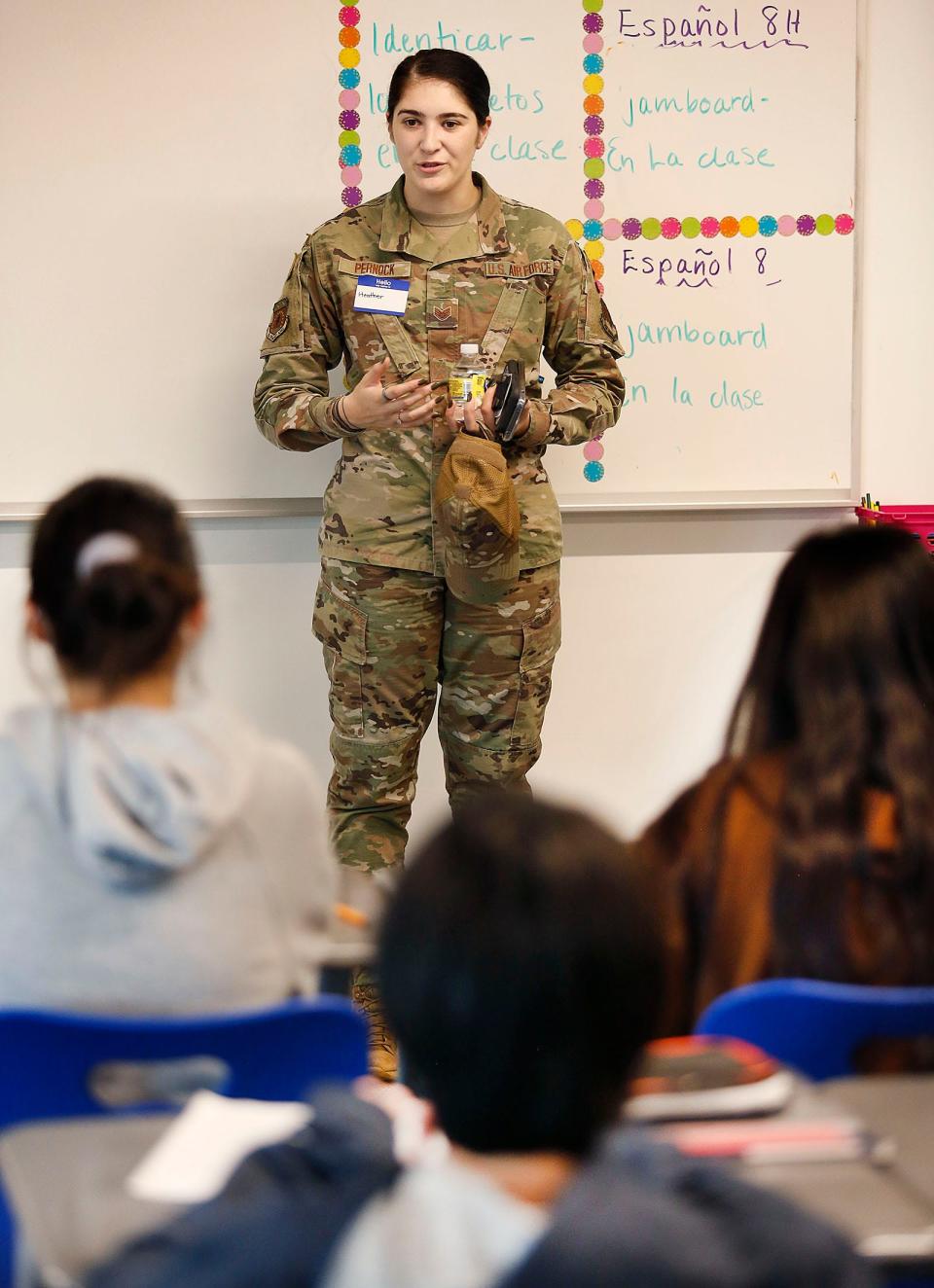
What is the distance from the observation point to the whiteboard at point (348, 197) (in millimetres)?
3008

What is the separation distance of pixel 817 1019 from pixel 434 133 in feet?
6.78

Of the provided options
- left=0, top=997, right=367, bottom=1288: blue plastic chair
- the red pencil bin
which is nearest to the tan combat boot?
left=0, top=997, right=367, bottom=1288: blue plastic chair

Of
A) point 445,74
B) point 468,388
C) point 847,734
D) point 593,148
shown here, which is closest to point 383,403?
point 468,388

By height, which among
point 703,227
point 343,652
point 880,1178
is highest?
point 703,227

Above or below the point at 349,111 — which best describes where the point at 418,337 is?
below

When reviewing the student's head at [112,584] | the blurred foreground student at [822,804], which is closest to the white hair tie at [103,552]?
the student's head at [112,584]

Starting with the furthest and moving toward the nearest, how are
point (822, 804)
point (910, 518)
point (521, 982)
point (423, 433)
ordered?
point (910, 518) < point (423, 433) < point (822, 804) < point (521, 982)

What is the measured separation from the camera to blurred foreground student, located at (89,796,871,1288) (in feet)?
2.13

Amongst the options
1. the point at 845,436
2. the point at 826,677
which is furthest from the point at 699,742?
the point at 826,677

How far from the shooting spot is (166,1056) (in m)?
1.00

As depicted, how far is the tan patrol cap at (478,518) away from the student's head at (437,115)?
1.75 feet

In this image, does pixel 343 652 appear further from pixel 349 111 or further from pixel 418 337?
pixel 349 111

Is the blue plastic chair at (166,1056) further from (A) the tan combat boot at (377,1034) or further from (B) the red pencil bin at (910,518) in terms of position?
(B) the red pencil bin at (910,518)

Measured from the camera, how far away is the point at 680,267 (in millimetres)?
3174
